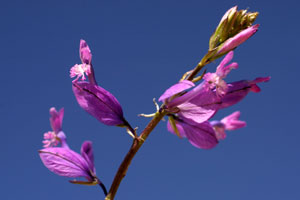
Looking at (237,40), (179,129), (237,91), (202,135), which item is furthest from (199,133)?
(237,40)

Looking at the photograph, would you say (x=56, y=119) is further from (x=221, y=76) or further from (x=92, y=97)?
(x=221, y=76)

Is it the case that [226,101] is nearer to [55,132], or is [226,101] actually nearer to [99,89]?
[99,89]

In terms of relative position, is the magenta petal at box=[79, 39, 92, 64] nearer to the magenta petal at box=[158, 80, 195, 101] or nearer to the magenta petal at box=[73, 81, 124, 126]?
the magenta petal at box=[73, 81, 124, 126]

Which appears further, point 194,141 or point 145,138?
point 194,141

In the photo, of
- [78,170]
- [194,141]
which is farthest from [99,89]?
[194,141]

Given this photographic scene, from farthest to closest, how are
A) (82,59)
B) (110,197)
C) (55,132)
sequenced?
(55,132) → (82,59) → (110,197)

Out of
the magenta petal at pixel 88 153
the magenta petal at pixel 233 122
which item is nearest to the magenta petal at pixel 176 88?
the magenta petal at pixel 233 122

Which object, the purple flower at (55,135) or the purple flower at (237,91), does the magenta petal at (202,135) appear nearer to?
the purple flower at (237,91)
